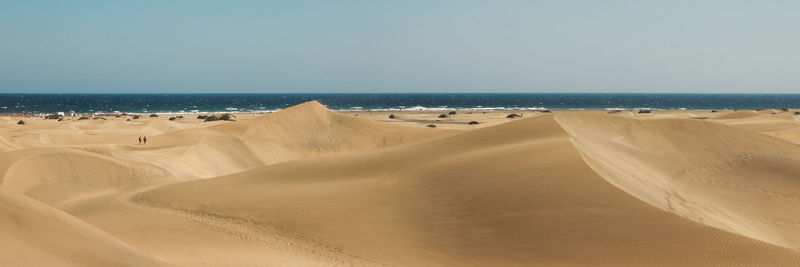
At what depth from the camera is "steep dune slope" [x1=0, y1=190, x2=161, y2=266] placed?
716 cm

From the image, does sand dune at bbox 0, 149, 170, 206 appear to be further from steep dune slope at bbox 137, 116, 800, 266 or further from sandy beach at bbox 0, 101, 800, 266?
steep dune slope at bbox 137, 116, 800, 266

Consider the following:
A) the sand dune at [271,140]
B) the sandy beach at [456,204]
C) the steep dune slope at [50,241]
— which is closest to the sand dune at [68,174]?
the sandy beach at [456,204]

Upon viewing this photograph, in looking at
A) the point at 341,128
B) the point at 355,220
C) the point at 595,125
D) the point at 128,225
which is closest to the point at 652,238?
the point at 355,220

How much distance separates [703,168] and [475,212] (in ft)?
32.5

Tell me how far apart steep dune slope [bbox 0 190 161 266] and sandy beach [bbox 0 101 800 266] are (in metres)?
0.02

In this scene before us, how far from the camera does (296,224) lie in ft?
43.5

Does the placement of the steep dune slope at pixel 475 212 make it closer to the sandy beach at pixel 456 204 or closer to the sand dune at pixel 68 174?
the sandy beach at pixel 456 204

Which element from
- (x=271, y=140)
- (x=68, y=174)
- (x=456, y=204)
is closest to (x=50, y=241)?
(x=456, y=204)

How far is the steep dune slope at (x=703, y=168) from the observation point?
44.9 ft

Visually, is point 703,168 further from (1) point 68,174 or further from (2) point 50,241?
(1) point 68,174

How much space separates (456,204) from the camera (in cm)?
1356

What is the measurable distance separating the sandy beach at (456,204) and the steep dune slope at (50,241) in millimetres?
24

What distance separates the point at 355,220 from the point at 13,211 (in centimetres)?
679

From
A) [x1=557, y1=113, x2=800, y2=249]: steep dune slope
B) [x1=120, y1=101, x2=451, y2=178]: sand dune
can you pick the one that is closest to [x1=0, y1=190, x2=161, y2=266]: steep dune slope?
[x1=557, y1=113, x2=800, y2=249]: steep dune slope
